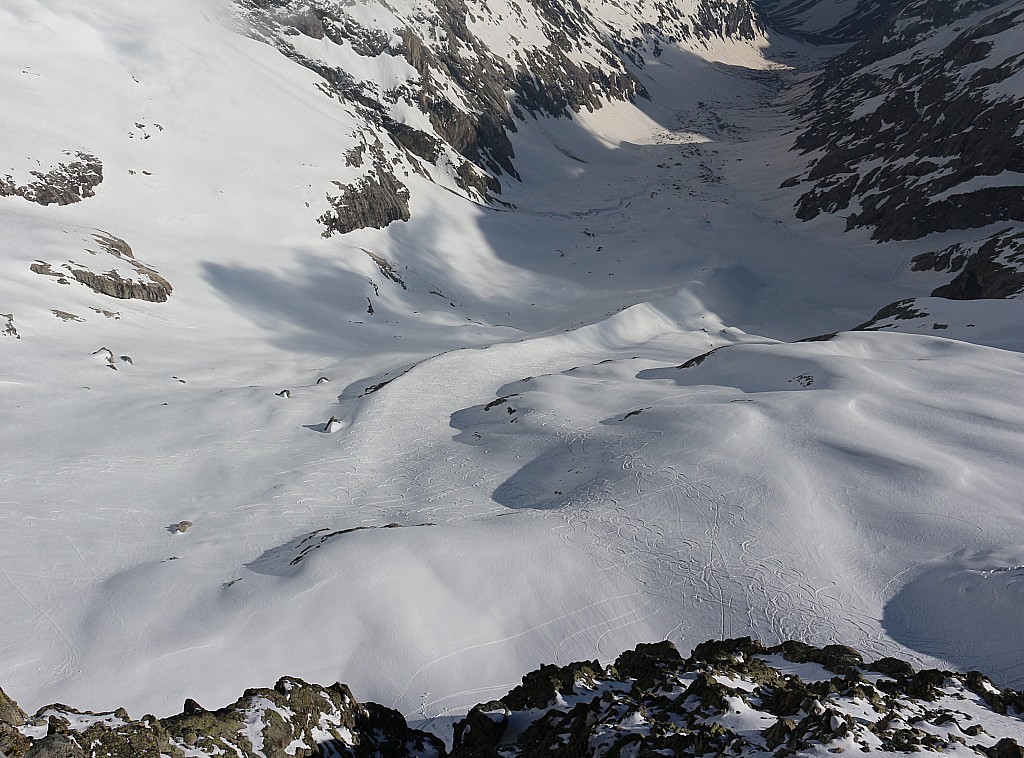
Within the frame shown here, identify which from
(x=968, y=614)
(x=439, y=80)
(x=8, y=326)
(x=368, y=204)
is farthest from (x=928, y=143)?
(x=8, y=326)

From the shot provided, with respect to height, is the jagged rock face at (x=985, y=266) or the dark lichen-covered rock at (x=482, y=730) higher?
the jagged rock face at (x=985, y=266)

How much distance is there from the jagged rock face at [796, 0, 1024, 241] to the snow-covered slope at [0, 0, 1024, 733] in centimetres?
313

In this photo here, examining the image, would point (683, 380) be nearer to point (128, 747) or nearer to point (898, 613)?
point (898, 613)

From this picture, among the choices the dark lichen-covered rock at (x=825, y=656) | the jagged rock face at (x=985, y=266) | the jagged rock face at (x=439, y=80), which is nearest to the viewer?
the dark lichen-covered rock at (x=825, y=656)

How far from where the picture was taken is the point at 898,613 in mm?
12312

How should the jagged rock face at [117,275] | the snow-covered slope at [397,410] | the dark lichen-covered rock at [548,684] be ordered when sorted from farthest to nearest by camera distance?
1. the jagged rock face at [117,275]
2. the snow-covered slope at [397,410]
3. the dark lichen-covered rock at [548,684]

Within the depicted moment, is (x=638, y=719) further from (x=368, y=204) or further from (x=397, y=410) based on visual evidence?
(x=368, y=204)

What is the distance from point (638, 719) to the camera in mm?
7516

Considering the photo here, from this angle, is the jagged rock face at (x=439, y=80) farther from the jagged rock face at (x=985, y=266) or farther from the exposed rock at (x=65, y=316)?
the jagged rock face at (x=985, y=266)

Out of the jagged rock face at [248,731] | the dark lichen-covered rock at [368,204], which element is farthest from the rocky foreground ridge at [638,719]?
the dark lichen-covered rock at [368,204]

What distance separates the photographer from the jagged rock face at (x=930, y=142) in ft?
159

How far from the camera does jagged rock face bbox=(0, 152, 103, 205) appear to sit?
113ft

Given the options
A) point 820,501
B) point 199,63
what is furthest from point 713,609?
point 199,63

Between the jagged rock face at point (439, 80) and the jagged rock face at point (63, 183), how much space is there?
13.4 metres
